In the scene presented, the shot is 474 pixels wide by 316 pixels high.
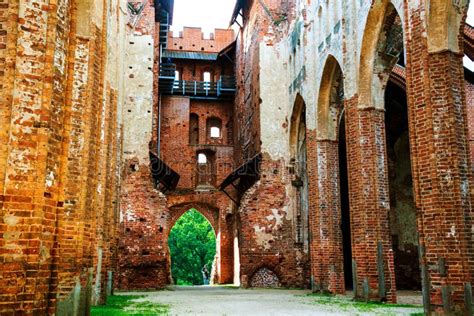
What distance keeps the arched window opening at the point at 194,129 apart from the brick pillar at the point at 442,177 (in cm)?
1892

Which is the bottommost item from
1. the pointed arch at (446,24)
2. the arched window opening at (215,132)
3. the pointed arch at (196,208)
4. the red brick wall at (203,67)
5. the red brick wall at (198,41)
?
the pointed arch at (196,208)

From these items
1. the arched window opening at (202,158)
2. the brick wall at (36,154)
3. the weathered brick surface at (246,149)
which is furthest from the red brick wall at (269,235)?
the brick wall at (36,154)

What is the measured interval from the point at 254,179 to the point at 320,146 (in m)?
4.94

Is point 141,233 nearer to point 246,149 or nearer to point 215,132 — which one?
point 246,149

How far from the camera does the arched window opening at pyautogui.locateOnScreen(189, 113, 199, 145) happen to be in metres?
28.0

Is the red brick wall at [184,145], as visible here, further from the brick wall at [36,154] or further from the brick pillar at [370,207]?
the brick wall at [36,154]

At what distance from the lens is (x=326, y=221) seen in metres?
16.2

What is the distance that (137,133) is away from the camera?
66.0ft

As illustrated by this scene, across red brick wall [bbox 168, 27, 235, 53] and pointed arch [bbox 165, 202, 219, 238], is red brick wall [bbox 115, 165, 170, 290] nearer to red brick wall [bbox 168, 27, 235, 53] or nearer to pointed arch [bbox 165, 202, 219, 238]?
pointed arch [bbox 165, 202, 219, 238]

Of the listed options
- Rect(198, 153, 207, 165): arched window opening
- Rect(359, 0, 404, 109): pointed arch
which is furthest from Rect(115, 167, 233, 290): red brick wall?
Rect(359, 0, 404, 109): pointed arch

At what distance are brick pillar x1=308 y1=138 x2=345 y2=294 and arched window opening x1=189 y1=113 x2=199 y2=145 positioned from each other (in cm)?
1215

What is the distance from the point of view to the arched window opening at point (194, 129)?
2803 cm

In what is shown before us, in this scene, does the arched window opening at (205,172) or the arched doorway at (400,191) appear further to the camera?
the arched window opening at (205,172)

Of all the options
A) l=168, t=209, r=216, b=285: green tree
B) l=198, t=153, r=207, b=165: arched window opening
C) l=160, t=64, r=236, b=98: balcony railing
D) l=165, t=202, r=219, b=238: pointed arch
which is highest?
l=160, t=64, r=236, b=98: balcony railing
